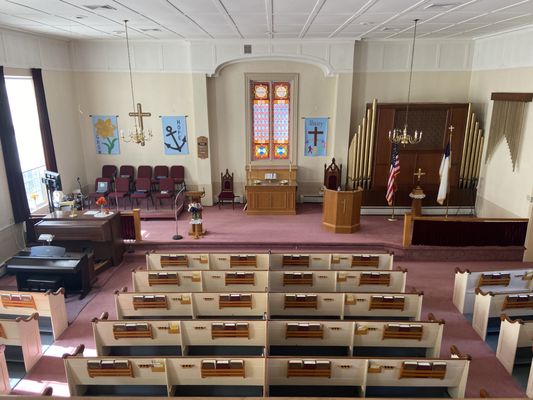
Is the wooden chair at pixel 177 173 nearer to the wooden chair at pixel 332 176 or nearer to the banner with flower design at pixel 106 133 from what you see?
the banner with flower design at pixel 106 133

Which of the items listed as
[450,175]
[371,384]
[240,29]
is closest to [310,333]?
[371,384]

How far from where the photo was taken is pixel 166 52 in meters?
11.4

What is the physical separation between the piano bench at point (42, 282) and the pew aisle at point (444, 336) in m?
0.43

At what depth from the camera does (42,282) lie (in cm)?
721

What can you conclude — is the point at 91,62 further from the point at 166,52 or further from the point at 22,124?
the point at 22,124

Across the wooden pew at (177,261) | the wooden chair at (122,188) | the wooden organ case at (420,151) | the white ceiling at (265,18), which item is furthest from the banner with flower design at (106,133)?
the wooden organ case at (420,151)

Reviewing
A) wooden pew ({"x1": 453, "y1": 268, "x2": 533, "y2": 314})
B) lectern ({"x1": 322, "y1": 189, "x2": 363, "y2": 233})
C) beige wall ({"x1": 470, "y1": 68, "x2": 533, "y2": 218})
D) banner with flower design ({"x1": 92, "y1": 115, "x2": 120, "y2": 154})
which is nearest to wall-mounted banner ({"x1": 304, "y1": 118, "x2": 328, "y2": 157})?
lectern ({"x1": 322, "y1": 189, "x2": 363, "y2": 233})

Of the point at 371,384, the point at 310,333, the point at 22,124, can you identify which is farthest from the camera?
the point at 22,124

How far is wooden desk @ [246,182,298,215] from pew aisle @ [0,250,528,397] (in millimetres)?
3443

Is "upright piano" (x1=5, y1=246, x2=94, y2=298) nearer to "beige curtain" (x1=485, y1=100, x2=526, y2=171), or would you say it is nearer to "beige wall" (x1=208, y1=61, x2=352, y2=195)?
"beige wall" (x1=208, y1=61, x2=352, y2=195)

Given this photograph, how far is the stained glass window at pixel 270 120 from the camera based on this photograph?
38.9ft

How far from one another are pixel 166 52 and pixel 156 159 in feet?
10.1

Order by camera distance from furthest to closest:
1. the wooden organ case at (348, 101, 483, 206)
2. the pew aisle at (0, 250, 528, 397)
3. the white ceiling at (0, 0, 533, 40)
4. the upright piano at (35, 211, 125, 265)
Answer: the wooden organ case at (348, 101, 483, 206)
the upright piano at (35, 211, 125, 265)
the white ceiling at (0, 0, 533, 40)
the pew aisle at (0, 250, 528, 397)

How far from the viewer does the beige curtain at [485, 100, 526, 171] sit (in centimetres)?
907
